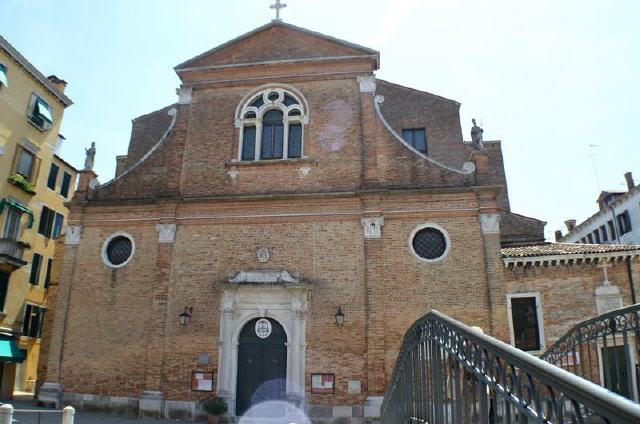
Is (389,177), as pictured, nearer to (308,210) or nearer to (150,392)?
(308,210)

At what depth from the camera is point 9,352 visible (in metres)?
20.0

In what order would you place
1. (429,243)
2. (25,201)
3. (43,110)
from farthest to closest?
(43,110) < (25,201) < (429,243)

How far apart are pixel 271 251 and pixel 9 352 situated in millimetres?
12701

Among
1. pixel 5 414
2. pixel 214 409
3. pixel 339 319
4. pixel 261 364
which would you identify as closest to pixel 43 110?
pixel 261 364

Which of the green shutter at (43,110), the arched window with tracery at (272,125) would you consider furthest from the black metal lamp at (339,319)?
the green shutter at (43,110)

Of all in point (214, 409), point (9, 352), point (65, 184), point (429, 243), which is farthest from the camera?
point (65, 184)

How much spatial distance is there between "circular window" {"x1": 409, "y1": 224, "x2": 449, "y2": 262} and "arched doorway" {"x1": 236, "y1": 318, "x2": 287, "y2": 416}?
4.48 metres

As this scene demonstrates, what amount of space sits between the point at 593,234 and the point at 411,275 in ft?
93.5

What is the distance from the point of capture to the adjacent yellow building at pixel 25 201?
21047mm

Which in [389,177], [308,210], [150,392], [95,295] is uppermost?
[389,177]

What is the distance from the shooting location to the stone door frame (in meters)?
13.8

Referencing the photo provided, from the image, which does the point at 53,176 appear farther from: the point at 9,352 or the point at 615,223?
the point at 615,223

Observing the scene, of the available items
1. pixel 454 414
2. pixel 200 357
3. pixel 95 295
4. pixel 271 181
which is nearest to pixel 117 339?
pixel 95 295

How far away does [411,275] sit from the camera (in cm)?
1411
